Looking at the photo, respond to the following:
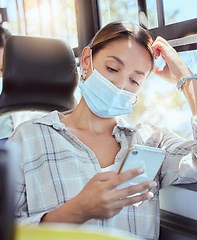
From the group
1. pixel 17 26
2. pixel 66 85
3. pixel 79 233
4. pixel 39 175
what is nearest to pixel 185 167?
pixel 39 175

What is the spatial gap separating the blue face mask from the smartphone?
1.21 feet

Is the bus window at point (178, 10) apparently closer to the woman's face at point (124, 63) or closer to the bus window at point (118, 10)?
the bus window at point (118, 10)

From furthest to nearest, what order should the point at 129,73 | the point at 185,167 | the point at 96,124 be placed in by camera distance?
the point at 96,124 < the point at 129,73 < the point at 185,167

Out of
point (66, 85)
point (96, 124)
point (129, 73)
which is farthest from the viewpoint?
point (66, 85)

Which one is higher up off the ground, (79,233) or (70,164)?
(79,233)

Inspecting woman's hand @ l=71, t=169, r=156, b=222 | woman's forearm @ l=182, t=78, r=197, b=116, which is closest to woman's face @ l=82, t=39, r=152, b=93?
woman's forearm @ l=182, t=78, r=197, b=116

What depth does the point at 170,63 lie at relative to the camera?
1.24 m

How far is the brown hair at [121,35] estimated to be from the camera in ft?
3.93

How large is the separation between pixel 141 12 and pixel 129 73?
0.62 metres

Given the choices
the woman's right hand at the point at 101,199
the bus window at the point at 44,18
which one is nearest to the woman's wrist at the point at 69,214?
the woman's right hand at the point at 101,199

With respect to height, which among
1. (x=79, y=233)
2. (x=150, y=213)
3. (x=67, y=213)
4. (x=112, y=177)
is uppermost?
(x=79, y=233)

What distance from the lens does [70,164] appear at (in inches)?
41.7

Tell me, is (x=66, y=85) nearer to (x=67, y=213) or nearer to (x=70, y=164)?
(x=70, y=164)

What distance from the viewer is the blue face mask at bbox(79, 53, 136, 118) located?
117 centimetres
